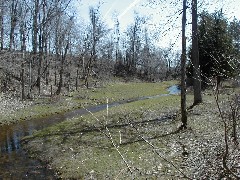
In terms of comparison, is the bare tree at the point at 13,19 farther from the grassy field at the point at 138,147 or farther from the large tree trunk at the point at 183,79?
the large tree trunk at the point at 183,79

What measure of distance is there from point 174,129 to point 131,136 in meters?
2.33

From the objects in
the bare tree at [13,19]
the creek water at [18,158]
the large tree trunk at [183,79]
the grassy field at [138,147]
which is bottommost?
the creek water at [18,158]

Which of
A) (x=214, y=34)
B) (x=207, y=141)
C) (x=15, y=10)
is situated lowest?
(x=207, y=141)

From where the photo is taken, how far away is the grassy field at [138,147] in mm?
11094

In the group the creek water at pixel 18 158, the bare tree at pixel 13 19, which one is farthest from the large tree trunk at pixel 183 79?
the bare tree at pixel 13 19

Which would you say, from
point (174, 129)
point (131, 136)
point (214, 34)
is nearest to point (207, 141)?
point (174, 129)

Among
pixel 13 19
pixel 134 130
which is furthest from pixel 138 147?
pixel 13 19

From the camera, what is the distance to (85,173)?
39.1 ft

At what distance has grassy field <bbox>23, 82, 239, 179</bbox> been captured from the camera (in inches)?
437

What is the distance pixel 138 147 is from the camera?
547 inches

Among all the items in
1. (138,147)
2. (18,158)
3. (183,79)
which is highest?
(183,79)

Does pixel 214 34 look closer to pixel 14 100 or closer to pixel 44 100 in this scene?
pixel 44 100

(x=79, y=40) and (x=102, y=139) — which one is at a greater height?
(x=79, y=40)

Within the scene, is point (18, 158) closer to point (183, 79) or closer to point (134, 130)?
point (134, 130)
